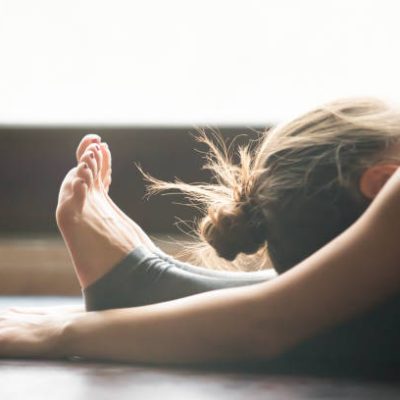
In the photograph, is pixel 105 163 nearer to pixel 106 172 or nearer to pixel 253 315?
pixel 106 172

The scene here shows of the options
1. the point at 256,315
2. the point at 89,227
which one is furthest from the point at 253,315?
the point at 89,227

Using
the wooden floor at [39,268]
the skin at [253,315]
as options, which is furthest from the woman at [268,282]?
the wooden floor at [39,268]

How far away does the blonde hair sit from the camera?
68 centimetres

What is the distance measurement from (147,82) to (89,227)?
0.66 metres

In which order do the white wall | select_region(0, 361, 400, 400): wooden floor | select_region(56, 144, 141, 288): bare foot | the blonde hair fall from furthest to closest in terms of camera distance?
the white wall → select_region(56, 144, 141, 288): bare foot → the blonde hair → select_region(0, 361, 400, 400): wooden floor

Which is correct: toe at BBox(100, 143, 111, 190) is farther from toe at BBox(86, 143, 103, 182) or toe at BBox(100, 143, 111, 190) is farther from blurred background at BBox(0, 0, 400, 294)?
blurred background at BBox(0, 0, 400, 294)

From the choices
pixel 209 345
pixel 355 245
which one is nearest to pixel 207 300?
pixel 209 345

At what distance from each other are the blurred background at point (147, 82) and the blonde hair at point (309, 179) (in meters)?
0.62

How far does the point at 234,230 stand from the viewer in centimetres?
77

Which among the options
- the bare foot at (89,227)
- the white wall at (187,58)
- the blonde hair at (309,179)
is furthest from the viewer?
the white wall at (187,58)

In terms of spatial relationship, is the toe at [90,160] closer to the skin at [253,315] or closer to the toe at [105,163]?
the toe at [105,163]

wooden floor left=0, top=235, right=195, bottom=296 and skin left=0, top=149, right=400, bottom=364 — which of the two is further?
wooden floor left=0, top=235, right=195, bottom=296

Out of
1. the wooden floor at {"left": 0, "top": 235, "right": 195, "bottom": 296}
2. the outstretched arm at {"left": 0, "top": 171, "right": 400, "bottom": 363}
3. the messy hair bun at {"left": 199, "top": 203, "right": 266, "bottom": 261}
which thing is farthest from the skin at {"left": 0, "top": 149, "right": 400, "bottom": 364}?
the wooden floor at {"left": 0, "top": 235, "right": 195, "bottom": 296}

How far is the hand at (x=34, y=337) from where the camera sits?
714 millimetres
